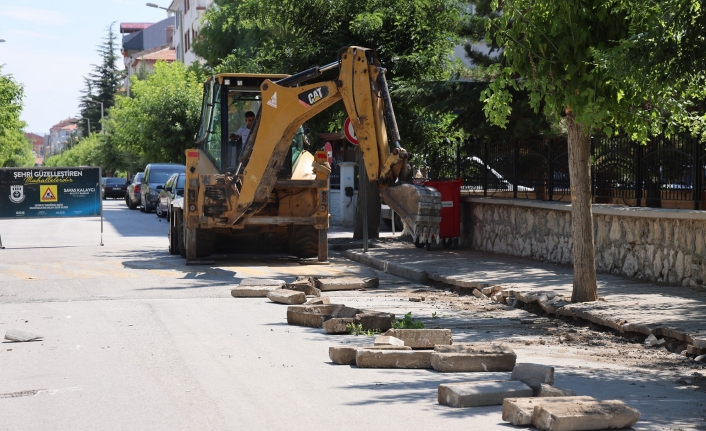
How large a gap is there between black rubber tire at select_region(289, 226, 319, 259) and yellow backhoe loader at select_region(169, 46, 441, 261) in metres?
0.02

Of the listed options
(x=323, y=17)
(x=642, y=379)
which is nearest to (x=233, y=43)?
(x=323, y=17)

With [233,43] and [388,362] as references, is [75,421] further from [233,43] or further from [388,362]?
[233,43]

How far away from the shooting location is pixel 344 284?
14.1m

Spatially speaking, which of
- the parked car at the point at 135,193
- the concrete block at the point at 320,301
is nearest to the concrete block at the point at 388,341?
the concrete block at the point at 320,301

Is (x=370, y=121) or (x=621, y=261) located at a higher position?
(x=370, y=121)

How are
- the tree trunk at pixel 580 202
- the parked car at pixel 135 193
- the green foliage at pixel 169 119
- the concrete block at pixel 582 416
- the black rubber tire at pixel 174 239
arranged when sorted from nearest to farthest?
1. the concrete block at pixel 582 416
2. the tree trunk at pixel 580 202
3. the black rubber tire at pixel 174 239
4. the parked car at pixel 135 193
5. the green foliage at pixel 169 119

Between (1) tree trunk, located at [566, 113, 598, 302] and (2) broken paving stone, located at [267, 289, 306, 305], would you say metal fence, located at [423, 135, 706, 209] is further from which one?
(2) broken paving stone, located at [267, 289, 306, 305]

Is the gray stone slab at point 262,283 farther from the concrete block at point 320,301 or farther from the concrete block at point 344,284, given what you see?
the concrete block at point 320,301

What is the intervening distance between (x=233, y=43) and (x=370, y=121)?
1180 inches

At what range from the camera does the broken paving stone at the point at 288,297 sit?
1234 centimetres

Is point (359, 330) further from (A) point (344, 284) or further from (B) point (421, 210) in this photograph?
(B) point (421, 210)

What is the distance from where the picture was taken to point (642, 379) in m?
7.70

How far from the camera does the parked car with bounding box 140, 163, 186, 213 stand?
40.0 meters

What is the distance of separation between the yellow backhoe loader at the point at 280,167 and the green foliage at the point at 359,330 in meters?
4.14
